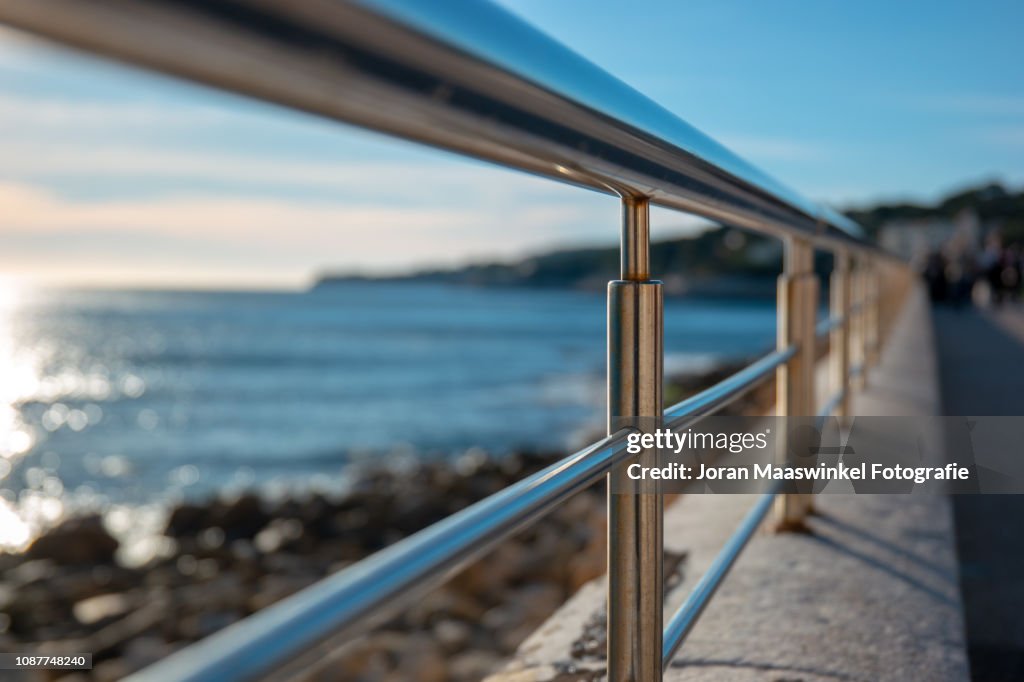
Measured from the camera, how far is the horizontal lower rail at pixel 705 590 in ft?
4.92

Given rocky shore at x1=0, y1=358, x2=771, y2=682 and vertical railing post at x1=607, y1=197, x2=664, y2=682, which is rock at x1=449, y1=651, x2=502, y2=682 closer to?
rocky shore at x1=0, y1=358, x2=771, y2=682

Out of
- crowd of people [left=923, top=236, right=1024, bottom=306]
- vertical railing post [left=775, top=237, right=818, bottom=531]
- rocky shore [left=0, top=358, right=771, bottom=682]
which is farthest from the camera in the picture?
crowd of people [left=923, top=236, right=1024, bottom=306]

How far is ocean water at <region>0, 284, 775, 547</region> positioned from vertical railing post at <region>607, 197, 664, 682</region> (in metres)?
14.8

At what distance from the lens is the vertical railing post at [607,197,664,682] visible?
1.31 meters

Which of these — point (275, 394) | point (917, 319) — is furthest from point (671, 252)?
point (917, 319)

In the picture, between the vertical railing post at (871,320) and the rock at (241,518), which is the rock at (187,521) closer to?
the rock at (241,518)

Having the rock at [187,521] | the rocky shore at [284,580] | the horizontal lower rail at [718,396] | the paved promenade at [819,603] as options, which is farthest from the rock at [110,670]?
the horizontal lower rail at [718,396]

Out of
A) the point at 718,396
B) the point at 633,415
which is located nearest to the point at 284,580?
the point at 718,396

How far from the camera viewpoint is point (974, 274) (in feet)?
74.6

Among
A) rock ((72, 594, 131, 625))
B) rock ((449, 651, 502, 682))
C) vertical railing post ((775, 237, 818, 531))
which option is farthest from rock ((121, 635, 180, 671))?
vertical railing post ((775, 237, 818, 531))

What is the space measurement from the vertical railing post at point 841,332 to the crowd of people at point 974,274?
15.9 meters

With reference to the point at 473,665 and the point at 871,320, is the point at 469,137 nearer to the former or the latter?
the point at 473,665

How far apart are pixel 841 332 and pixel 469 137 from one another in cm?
387

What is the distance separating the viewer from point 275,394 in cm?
3784
